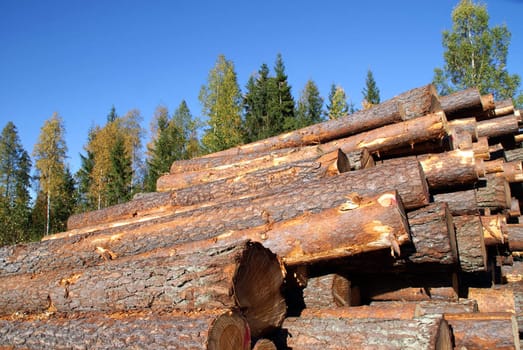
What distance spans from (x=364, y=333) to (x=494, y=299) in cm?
221

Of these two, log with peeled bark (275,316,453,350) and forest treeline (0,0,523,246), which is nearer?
log with peeled bark (275,316,453,350)

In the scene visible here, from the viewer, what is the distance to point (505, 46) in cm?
2030

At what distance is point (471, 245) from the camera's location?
3.94 m

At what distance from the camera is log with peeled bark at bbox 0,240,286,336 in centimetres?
283

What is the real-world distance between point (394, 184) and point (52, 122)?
30.2 meters

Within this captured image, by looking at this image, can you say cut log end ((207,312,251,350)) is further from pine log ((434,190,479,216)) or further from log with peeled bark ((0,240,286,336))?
pine log ((434,190,479,216))

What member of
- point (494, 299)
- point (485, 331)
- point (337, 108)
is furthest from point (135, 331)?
point (337, 108)

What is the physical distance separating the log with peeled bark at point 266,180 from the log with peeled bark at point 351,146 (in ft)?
0.64

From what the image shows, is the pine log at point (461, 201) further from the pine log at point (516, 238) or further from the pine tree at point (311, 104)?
the pine tree at point (311, 104)

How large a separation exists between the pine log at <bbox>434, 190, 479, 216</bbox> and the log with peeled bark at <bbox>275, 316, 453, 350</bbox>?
2.33 metres

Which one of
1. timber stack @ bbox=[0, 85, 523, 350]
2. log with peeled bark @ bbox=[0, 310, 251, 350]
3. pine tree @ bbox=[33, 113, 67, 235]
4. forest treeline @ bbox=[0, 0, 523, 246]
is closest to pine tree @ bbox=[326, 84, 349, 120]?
forest treeline @ bbox=[0, 0, 523, 246]

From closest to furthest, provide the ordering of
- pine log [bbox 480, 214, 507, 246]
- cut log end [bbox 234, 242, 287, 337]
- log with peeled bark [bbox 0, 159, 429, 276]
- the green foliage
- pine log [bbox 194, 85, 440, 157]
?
cut log end [bbox 234, 242, 287, 337] < log with peeled bark [bbox 0, 159, 429, 276] < pine log [bbox 480, 214, 507, 246] < pine log [bbox 194, 85, 440, 157] < the green foliage

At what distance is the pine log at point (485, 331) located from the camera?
2.84 meters

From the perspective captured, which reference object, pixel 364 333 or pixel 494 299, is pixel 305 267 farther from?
pixel 494 299
